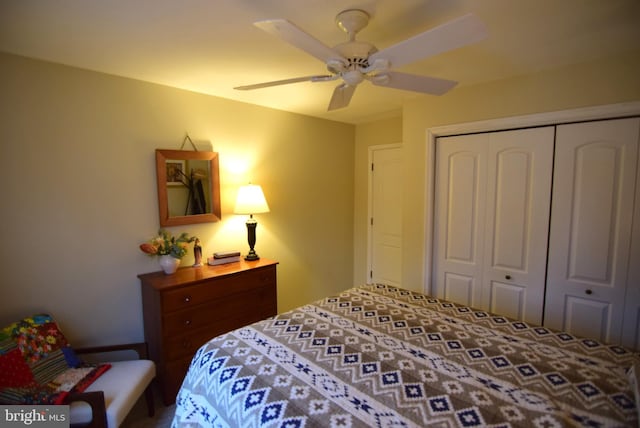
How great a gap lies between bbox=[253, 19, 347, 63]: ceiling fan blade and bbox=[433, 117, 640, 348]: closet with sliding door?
174 centimetres

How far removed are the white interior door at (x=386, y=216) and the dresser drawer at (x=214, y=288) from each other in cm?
160

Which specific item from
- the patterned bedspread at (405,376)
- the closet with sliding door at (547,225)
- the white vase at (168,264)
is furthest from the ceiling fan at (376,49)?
the white vase at (168,264)

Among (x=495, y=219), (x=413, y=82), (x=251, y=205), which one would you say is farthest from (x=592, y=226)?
(x=251, y=205)

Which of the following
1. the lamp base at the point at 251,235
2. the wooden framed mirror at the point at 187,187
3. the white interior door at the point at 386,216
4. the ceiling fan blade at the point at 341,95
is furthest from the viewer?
the white interior door at the point at 386,216

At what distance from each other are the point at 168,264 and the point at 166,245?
0.15 meters

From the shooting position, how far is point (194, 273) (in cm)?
240

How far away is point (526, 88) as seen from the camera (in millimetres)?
2248

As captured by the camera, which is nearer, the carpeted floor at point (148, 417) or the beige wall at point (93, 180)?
the beige wall at point (93, 180)

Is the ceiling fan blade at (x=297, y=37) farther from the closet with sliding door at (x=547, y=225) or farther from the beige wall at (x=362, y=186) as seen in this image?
the beige wall at (x=362, y=186)

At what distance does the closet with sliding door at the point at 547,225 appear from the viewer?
1.99 meters

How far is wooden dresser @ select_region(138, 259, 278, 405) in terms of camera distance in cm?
213

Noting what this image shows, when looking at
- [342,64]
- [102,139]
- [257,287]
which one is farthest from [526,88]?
[102,139]

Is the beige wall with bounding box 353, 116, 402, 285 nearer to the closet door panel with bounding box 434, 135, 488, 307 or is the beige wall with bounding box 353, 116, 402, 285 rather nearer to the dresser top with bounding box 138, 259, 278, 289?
the closet door panel with bounding box 434, 135, 488, 307

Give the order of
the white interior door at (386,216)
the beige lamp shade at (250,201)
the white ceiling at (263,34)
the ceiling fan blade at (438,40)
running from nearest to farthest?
the ceiling fan blade at (438,40) → the white ceiling at (263,34) → the beige lamp shade at (250,201) → the white interior door at (386,216)
